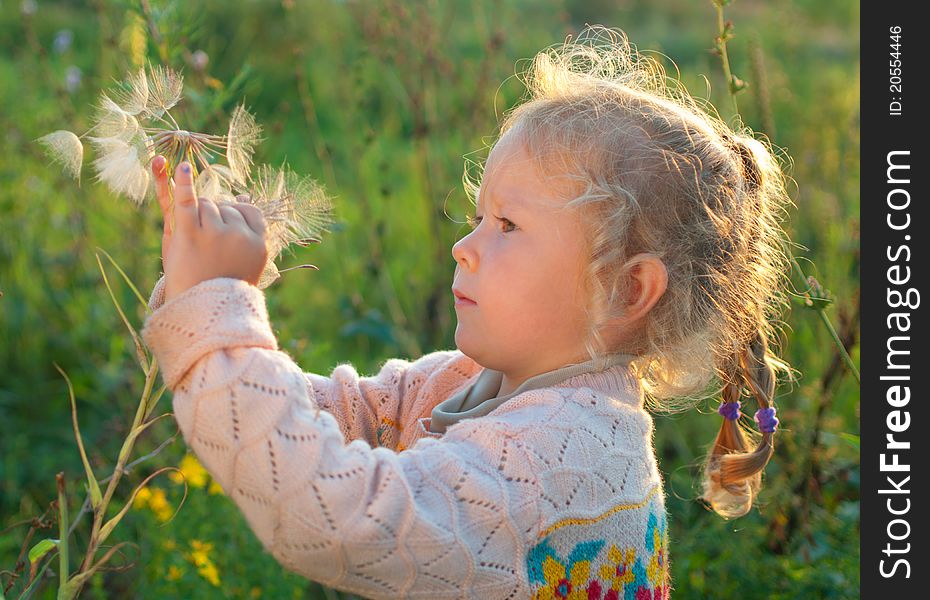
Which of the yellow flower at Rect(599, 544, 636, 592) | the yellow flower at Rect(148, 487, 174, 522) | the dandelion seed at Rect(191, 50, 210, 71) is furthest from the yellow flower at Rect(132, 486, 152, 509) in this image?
the yellow flower at Rect(599, 544, 636, 592)

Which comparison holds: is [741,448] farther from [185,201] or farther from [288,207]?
[185,201]

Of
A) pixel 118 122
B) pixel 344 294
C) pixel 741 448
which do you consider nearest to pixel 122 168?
pixel 118 122

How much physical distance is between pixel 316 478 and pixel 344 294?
264cm

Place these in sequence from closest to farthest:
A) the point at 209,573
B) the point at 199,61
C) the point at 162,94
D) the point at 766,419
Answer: the point at 162,94 < the point at 766,419 < the point at 209,573 < the point at 199,61

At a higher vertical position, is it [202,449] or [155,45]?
[155,45]

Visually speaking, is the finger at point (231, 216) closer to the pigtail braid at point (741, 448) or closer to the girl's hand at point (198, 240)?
the girl's hand at point (198, 240)

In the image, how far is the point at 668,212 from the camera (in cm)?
178

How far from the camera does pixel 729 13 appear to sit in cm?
932

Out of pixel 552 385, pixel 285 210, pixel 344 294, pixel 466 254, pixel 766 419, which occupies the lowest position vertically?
pixel 344 294

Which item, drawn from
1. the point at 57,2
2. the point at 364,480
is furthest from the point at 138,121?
the point at 57,2

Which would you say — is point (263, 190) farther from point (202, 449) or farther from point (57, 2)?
point (57, 2)

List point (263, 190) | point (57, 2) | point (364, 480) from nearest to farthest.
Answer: point (364, 480) → point (263, 190) → point (57, 2)

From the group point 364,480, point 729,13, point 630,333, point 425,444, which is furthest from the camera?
point 729,13

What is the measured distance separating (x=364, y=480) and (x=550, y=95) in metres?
0.83
